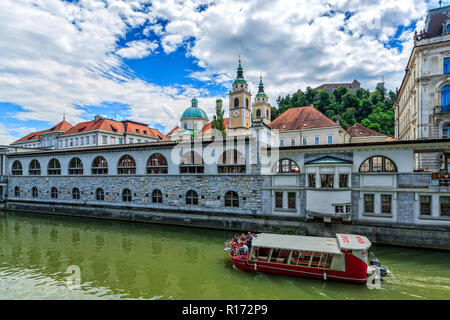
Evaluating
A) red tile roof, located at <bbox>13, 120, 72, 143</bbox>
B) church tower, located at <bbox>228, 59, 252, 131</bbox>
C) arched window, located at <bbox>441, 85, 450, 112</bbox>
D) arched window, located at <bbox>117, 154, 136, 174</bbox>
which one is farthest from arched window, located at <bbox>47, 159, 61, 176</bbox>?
arched window, located at <bbox>441, 85, 450, 112</bbox>

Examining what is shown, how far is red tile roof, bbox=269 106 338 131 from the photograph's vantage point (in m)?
40.7

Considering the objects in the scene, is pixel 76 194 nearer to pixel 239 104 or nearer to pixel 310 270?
pixel 310 270

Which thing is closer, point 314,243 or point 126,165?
point 314,243

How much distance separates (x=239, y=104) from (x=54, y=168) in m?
38.2

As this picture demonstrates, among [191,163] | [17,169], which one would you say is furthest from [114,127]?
[191,163]

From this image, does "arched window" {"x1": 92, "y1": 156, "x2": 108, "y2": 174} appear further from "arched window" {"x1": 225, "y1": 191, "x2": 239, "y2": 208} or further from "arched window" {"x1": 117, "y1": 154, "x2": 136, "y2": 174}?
"arched window" {"x1": 225, "y1": 191, "x2": 239, "y2": 208}

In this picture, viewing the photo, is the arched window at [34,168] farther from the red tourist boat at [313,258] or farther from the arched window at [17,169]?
the red tourist boat at [313,258]

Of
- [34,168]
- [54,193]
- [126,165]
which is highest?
[126,165]

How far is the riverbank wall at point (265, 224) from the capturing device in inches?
607

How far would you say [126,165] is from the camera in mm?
25984

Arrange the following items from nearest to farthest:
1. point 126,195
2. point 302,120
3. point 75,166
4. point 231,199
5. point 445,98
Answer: point 231,199 < point 445,98 < point 126,195 < point 75,166 < point 302,120

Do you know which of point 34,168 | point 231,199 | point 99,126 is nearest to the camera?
point 231,199

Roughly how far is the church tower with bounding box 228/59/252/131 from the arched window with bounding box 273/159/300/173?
38.0 m
